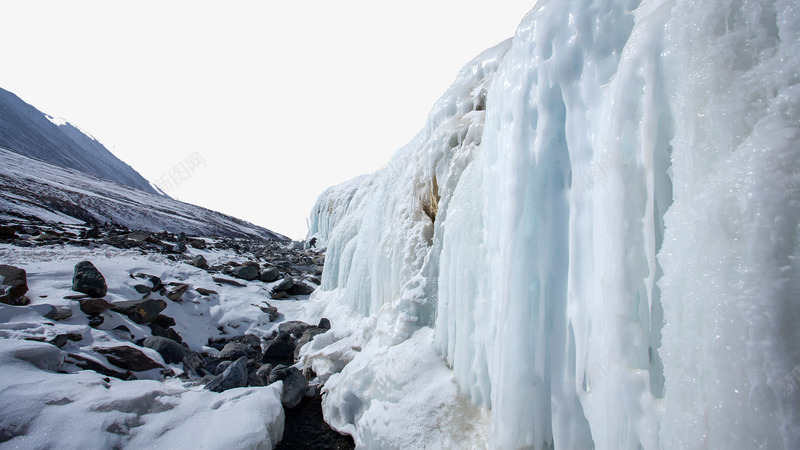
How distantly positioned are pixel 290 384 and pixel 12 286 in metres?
3.63

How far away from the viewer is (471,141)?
3916mm

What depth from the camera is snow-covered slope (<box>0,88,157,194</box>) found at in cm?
4734

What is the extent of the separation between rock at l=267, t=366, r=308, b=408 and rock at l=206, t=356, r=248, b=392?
332 mm

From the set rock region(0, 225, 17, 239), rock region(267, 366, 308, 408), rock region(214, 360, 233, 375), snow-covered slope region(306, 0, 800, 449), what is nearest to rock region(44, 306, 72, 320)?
rock region(214, 360, 233, 375)

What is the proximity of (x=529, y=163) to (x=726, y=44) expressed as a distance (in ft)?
3.59

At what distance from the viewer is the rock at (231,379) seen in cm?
358

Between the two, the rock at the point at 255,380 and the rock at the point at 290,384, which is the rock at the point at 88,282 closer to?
the rock at the point at 255,380

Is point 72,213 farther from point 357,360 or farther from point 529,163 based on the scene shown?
point 529,163

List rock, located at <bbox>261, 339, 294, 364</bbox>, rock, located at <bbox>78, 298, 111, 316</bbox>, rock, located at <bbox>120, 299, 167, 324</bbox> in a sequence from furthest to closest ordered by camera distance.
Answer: rock, located at <bbox>261, 339, 294, 364</bbox> → rock, located at <bbox>120, 299, 167, 324</bbox> → rock, located at <bbox>78, 298, 111, 316</bbox>

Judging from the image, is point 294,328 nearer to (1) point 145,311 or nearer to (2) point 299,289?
(1) point 145,311

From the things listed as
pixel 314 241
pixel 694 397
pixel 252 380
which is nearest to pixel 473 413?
pixel 694 397

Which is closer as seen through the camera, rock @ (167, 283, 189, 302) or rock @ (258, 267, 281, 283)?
rock @ (167, 283, 189, 302)

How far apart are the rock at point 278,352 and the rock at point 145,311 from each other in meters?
1.76

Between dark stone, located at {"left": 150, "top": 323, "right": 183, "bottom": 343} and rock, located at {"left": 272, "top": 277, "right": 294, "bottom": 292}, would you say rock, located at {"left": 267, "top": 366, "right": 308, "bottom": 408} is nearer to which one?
dark stone, located at {"left": 150, "top": 323, "right": 183, "bottom": 343}
